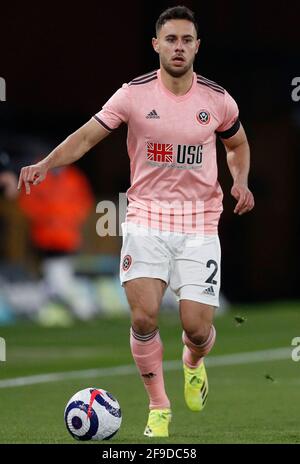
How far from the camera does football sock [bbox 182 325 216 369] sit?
10281 mm

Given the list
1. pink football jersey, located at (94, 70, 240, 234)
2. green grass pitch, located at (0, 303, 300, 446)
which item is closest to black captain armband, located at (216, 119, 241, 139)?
pink football jersey, located at (94, 70, 240, 234)

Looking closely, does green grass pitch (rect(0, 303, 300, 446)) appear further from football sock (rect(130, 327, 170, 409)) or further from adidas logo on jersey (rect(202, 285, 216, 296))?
adidas logo on jersey (rect(202, 285, 216, 296))

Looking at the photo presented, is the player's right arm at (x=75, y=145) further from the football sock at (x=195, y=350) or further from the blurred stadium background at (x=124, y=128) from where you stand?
the blurred stadium background at (x=124, y=128)

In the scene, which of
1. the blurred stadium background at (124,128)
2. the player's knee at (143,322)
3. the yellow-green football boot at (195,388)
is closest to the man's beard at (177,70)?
the player's knee at (143,322)

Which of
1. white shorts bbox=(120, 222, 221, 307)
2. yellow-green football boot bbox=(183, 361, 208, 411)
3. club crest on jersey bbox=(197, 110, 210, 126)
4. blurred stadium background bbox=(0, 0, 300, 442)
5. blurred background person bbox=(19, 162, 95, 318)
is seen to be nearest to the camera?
white shorts bbox=(120, 222, 221, 307)

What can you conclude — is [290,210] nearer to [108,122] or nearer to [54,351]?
[54,351]

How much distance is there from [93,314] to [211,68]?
18.0ft

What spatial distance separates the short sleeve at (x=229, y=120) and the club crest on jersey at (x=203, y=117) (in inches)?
7.4

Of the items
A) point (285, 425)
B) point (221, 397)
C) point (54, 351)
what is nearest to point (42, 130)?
point (54, 351)

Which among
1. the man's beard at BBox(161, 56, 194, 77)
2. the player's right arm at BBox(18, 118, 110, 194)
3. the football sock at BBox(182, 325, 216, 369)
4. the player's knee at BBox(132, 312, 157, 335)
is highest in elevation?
the man's beard at BBox(161, 56, 194, 77)

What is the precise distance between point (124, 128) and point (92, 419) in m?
15.8

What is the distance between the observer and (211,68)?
80.3ft

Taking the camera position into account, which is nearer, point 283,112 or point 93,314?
point 93,314

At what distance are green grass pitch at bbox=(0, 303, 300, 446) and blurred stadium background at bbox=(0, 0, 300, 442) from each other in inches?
68.0
